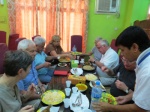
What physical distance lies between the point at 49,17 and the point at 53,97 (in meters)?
2.91

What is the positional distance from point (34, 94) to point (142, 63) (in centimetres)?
116

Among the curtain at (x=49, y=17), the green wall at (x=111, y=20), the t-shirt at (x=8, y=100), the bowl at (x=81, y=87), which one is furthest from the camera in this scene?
the curtain at (x=49, y=17)

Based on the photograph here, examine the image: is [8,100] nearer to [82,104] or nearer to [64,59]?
[82,104]

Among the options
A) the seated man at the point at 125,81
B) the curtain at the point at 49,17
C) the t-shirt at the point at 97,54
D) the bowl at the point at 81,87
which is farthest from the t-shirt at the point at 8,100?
the curtain at the point at 49,17

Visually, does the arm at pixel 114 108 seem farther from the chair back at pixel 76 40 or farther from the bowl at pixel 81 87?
the chair back at pixel 76 40

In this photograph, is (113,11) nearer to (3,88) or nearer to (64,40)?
(64,40)

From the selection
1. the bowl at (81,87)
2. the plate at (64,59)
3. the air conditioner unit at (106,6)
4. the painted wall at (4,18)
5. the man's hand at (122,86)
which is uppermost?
the air conditioner unit at (106,6)

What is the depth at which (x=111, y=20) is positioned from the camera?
12.9 ft

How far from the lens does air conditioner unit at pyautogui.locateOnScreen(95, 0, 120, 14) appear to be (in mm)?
3744

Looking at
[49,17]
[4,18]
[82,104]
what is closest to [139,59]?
[82,104]

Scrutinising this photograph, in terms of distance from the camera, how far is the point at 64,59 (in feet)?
8.79

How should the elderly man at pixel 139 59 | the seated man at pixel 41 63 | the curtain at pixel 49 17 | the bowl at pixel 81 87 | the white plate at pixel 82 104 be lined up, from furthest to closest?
the curtain at pixel 49 17 < the seated man at pixel 41 63 < the bowl at pixel 81 87 < the white plate at pixel 82 104 < the elderly man at pixel 139 59

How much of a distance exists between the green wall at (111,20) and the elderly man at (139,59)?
289 centimetres

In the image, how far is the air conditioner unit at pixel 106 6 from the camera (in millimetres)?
3744
